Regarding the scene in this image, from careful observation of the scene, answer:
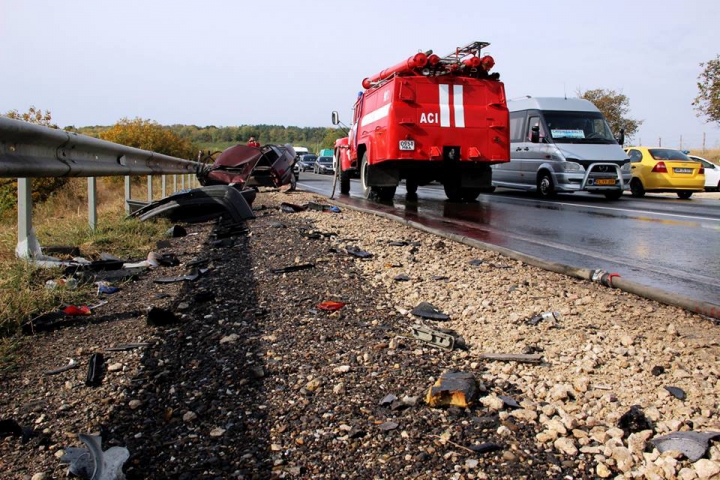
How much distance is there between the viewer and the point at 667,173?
19281 millimetres

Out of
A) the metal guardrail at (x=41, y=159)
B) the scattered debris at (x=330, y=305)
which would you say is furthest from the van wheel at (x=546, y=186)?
the scattered debris at (x=330, y=305)

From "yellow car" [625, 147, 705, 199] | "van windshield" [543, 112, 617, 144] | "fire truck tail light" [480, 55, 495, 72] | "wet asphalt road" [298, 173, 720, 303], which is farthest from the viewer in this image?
"yellow car" [625, 147, 705, 199]

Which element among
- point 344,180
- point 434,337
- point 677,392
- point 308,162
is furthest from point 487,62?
point 308,162

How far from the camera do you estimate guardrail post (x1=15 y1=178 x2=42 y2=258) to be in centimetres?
465

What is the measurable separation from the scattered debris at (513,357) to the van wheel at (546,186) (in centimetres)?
1403

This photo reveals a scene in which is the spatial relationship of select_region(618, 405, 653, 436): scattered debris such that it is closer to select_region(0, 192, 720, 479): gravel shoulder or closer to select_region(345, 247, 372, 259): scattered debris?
select_region(0, 192, 720, 479): gravel shoulder

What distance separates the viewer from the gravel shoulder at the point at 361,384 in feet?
6.53

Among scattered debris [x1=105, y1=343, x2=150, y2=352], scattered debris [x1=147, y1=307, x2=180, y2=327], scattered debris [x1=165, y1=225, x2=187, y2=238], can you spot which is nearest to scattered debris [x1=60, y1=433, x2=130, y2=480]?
scattered debris [x1=105, y1=343, x2=150, y2=352]

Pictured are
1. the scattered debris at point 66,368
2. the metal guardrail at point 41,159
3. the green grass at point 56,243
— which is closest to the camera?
the scattered debris at point 66,368

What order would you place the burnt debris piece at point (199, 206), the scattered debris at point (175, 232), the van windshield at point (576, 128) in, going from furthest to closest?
the van windshield at point (576, 128), the burnt debris piece at point (199, 206), the scattered debris at point (175, 232)

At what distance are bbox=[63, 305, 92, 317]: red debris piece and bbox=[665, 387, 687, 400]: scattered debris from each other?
3282mm

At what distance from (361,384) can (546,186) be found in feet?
49.2

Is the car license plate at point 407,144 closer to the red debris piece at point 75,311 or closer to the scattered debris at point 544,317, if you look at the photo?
the scattered debris at point 544,317

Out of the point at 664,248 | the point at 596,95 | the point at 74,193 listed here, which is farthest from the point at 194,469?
the point at 596,95
